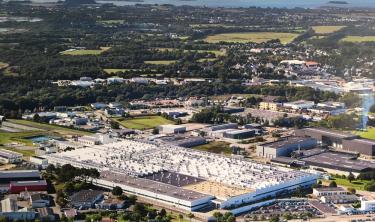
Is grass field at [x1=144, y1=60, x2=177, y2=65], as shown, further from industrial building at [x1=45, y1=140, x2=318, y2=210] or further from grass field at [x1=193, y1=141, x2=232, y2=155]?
industrial building at [x1=45, y1=140, x2=318, y2=210]

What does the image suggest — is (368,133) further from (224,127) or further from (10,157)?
(10,157)

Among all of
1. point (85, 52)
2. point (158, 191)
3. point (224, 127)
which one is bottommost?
point (224, 127)

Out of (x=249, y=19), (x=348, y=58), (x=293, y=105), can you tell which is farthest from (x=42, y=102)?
(x=249, y=19)

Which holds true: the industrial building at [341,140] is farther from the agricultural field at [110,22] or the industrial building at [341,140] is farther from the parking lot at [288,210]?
the agricultural field at [110,22]

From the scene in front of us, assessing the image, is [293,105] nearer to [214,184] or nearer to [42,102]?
[42,102]

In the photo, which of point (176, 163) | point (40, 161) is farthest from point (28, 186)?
point (176, 163)

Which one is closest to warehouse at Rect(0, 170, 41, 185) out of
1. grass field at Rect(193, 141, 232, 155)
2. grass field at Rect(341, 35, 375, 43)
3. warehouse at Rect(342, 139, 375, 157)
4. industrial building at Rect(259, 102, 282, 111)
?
grass field at Rect(193, 141, 232, 155)
